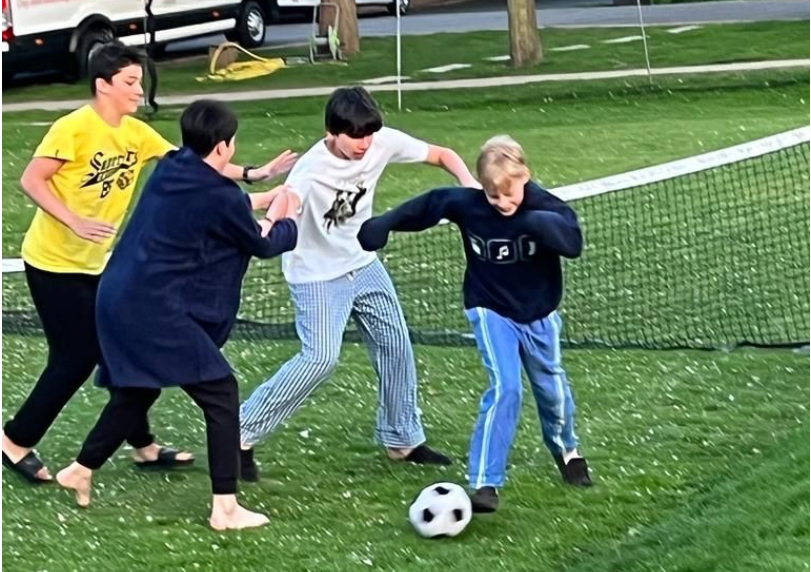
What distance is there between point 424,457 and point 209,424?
1.23 m

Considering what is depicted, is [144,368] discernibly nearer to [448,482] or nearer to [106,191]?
[106,191]

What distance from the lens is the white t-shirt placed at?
20.1 feet

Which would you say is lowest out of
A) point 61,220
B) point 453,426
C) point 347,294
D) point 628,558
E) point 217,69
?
point 217,69

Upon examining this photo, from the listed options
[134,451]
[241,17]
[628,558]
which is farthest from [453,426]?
[241,17]

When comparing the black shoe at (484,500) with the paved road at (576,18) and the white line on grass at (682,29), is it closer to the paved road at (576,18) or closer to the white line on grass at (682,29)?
the white line on grass at (682,29)

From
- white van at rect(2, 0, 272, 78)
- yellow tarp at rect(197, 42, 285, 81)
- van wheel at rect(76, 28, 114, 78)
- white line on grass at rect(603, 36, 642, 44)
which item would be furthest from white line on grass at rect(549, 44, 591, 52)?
van wheel at rect(76, 28, 114, 78)

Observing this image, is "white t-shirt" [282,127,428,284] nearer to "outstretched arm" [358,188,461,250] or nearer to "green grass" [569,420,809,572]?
"outstretched arm" [358,188,461,250]

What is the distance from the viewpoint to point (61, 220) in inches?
233

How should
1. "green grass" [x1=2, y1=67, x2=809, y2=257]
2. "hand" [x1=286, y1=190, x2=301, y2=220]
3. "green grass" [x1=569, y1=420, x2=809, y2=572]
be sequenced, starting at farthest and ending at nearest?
1. "green grass" [x1=2, y1=67, x2=809, y2=257]
2. "hand" [x1=286, y1=190, x2=301, y2=220]
3. "green grass" [x1=569, y1=420, x2=809, y2=572]

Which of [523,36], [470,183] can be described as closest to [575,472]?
[470,183]

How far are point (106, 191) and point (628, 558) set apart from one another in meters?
2.50

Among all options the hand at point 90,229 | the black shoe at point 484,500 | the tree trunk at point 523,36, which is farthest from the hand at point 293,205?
the tree trunk at point 523,36

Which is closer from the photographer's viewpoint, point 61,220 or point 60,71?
point 61,220

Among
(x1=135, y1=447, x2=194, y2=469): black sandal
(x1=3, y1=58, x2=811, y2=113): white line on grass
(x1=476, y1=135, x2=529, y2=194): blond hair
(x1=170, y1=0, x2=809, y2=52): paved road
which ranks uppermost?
(x1=476, y1=135, x2=529, y2=194): blond hair
